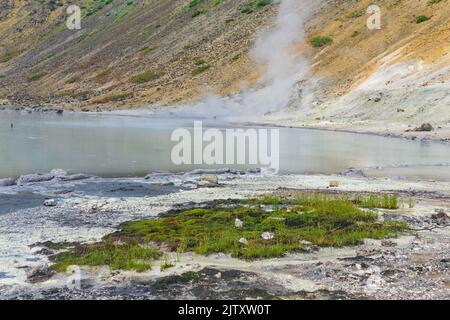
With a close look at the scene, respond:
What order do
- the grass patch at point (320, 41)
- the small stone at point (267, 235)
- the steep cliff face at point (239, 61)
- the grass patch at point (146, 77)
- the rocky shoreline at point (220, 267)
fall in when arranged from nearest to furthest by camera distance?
the rocky shoreline at point (220, 267) < the small stone at point (267, 235) < the steep cliff face at point (239, 61) < the grass patch at point (320, 41) < the grass patch at point (146, 77)

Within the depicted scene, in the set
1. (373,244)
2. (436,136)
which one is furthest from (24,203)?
(436,136)

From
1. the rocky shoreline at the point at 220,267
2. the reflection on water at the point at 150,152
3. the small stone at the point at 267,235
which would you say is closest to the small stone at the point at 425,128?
the reflection on water at the point at 150,152

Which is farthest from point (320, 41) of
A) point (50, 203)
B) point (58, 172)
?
point (50, 203)

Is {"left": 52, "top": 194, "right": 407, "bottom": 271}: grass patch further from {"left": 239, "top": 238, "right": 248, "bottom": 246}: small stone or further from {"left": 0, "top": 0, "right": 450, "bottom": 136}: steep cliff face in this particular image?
{"left": 0, "top": 0, "right": 450, "bottom": 136}: steep cliff face

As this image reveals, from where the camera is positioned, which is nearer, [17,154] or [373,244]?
[373,244]

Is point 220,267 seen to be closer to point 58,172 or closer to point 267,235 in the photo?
point 267,235

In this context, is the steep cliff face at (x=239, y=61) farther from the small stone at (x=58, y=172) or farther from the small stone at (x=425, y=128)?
the small stone at (x=58, y=172)

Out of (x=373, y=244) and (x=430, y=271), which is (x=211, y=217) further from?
(x=430, y=271)
